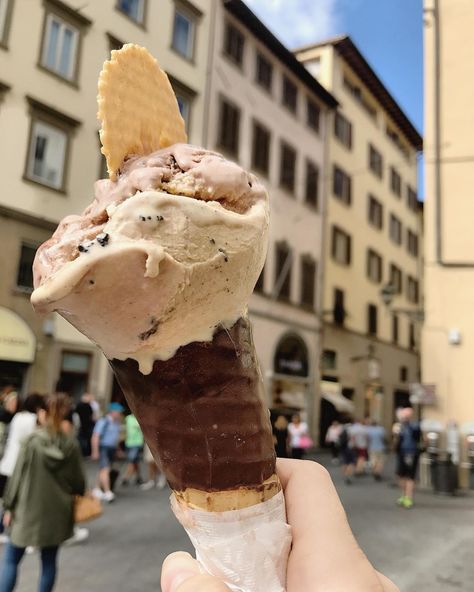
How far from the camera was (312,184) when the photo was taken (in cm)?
2041

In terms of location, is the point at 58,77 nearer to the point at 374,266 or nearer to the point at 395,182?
the point at 374,266

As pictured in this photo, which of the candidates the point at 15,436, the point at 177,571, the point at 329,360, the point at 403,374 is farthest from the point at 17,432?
the point at 403,374

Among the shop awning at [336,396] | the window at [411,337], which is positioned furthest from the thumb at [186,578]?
the window at [411,337]

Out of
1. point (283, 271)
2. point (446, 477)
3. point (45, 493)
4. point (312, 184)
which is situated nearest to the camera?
point (45, 493)

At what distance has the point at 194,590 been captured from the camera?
1.13 m

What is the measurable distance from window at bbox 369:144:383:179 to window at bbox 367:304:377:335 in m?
6.28

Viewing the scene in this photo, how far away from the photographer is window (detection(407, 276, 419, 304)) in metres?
28.2

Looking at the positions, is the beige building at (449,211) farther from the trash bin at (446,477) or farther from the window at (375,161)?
the window at (375,161)

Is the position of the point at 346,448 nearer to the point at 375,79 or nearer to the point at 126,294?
the point at 126,294

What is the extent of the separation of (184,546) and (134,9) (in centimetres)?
1347

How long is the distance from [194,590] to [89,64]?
47.6 ft

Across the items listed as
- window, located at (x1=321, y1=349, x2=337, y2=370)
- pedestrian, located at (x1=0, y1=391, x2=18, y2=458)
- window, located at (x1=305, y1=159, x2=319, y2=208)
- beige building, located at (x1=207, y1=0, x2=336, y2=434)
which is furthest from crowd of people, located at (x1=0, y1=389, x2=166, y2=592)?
window, located at (x1=305, y1=159, x2=319, y2=208)

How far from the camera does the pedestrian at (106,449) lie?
7.98 m

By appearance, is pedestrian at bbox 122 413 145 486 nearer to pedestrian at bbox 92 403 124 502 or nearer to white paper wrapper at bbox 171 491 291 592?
pedestrian at bbox 92 403 124 502
